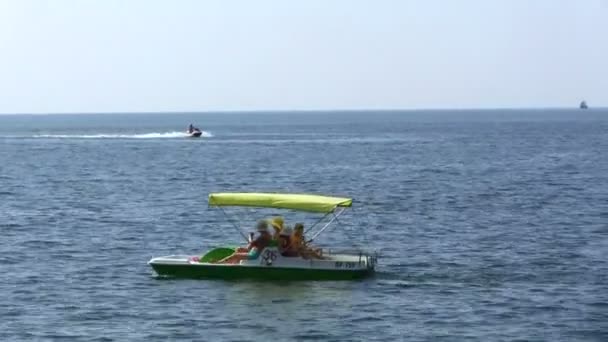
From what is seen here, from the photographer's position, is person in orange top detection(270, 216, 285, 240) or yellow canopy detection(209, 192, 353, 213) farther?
yellow canopy detection(209, 192, 353, 213)

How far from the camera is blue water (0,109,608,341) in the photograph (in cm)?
3133

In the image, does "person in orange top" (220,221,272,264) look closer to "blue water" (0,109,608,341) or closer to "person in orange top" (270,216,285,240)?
"person in orange top" (270,216,285,240)

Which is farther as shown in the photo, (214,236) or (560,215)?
(560,215)

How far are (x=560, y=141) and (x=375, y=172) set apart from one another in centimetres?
6624

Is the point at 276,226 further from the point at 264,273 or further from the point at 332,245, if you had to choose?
the point at 332,245

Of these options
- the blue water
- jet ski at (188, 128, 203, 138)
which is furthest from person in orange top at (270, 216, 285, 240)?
jet ski at (188, 128, 203, 138)

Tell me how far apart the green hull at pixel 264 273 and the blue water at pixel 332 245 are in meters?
0.36

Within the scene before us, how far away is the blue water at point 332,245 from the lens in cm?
3133

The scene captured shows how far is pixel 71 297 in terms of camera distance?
35.1 meters

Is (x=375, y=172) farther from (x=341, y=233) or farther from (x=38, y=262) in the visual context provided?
(x=38, y=262)

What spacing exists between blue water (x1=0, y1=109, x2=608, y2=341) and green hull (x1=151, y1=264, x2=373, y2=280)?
1.20 feet

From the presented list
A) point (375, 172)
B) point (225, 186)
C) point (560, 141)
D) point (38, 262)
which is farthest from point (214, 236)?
point (560, 141)

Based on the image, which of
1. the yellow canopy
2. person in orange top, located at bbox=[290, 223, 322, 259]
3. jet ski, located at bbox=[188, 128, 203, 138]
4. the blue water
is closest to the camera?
the blue water

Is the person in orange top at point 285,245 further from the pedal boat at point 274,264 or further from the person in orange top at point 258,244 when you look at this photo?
the person in orange top at point 258,244
